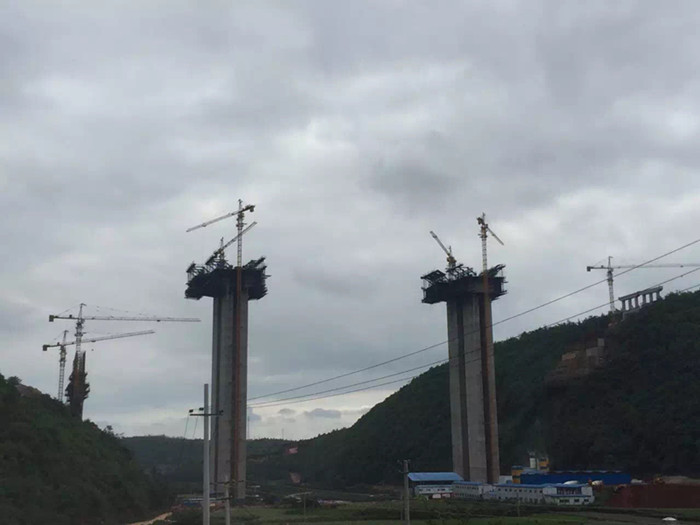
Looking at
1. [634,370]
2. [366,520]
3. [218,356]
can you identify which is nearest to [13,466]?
[366,520]

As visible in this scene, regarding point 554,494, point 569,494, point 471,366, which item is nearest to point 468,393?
point 471,366

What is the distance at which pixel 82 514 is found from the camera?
10812 centimetres

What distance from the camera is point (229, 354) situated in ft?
517

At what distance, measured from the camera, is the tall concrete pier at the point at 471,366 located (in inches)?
6191

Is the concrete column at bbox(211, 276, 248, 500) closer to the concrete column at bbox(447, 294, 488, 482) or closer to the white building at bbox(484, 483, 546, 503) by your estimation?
the concrete column at bbox(447, 294, 488, 482)

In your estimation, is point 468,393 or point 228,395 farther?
point 468,393

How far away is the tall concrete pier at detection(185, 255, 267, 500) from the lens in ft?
504

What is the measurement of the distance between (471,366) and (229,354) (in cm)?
4836

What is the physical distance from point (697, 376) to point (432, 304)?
55.8 meters

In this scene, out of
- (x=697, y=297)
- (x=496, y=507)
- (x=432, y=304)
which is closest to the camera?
(x=496, y=507)

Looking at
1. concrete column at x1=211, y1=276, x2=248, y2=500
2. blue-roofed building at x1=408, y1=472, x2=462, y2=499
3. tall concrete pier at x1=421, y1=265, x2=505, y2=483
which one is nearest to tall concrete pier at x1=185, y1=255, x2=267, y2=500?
concrete column at x1=211, y1=276, x2=248, y2=500

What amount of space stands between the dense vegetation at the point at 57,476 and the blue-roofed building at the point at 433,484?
161ft

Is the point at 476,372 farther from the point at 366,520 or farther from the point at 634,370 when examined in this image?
the point at 366,520

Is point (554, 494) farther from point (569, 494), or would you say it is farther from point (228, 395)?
point (228, 395)
